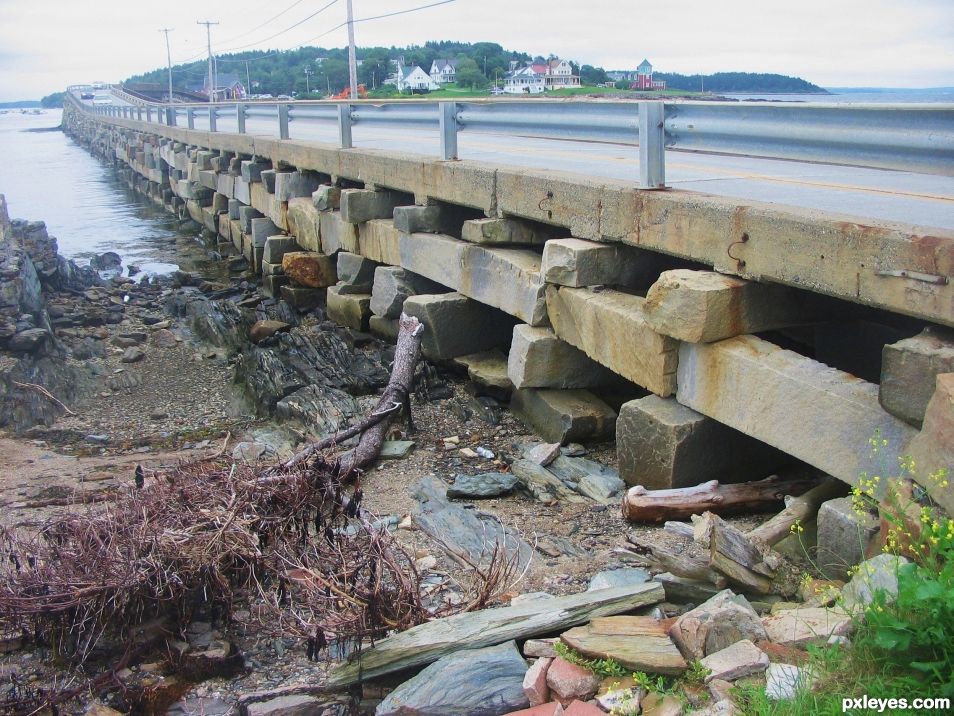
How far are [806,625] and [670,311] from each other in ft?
7.93

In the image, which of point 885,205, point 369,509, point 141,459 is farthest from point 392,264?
point 885,205

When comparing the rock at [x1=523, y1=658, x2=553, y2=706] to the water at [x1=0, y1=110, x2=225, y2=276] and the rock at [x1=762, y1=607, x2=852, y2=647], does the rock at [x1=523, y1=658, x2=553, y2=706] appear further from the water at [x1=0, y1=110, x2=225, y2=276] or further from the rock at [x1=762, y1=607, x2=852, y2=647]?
the water at [x1=0, y1=110, x2=225, y2=276]

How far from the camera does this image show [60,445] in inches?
329

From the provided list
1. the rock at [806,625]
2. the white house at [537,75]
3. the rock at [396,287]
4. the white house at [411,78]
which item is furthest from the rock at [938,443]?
the white house at [411,78]

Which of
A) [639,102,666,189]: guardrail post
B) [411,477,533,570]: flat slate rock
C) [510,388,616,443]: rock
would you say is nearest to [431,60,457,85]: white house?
[510,388,616,443]: rock

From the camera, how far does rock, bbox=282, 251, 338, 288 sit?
1291cm

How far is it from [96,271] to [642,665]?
16.6m

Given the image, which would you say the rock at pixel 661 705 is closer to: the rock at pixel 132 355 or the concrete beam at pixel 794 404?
the concrete beam at pixel 794 404

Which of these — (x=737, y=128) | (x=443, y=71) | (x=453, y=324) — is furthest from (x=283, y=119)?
(x=443, y=71)

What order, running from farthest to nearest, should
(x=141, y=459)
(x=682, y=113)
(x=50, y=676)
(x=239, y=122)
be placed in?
1. (x=239, y=122)
2. (x=141, y=459)
3. (x=682, y=113)
4. (x=50, y=676)

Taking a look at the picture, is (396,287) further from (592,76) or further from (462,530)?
(592,76)

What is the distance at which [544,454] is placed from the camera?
6.88 m

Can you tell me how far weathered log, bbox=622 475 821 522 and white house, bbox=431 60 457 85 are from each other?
58432 millimetres

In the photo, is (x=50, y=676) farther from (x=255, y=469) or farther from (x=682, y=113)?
(x=682, y=113)
